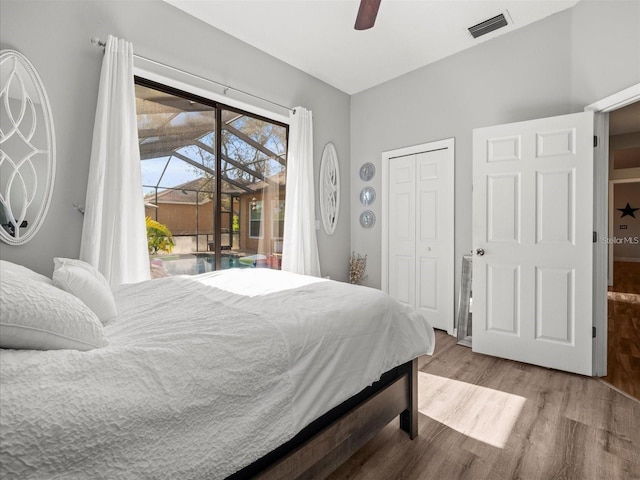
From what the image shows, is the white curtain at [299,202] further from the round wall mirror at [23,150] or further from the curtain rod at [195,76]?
the round wall mirror at [23,150]

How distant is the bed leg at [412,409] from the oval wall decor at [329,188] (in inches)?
97.2

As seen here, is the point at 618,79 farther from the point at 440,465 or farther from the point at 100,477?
the point at 100,477

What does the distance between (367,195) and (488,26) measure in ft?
→ 6.80

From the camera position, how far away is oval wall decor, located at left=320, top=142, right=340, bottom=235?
13.2 ft

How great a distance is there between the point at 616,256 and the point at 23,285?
10061 millimetres

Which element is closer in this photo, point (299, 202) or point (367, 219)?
point (299, 202)

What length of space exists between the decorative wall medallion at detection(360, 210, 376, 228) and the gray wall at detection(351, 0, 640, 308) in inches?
3.2

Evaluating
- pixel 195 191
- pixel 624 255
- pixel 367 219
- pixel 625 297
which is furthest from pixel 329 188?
pixel 624 255

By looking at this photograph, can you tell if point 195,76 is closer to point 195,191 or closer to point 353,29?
point 195,191

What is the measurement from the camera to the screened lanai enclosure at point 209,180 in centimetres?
270

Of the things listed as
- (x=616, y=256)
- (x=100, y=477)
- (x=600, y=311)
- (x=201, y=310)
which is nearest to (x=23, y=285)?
(x=100, y=477)

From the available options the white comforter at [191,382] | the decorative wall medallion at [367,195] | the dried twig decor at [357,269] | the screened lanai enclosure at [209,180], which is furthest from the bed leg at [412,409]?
the decorative wall medallion at [367,195]

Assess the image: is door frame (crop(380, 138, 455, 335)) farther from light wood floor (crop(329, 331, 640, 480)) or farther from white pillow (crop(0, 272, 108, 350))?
white pillow (crop(0, 272, 108, 350))

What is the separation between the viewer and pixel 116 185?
2.24 meters
